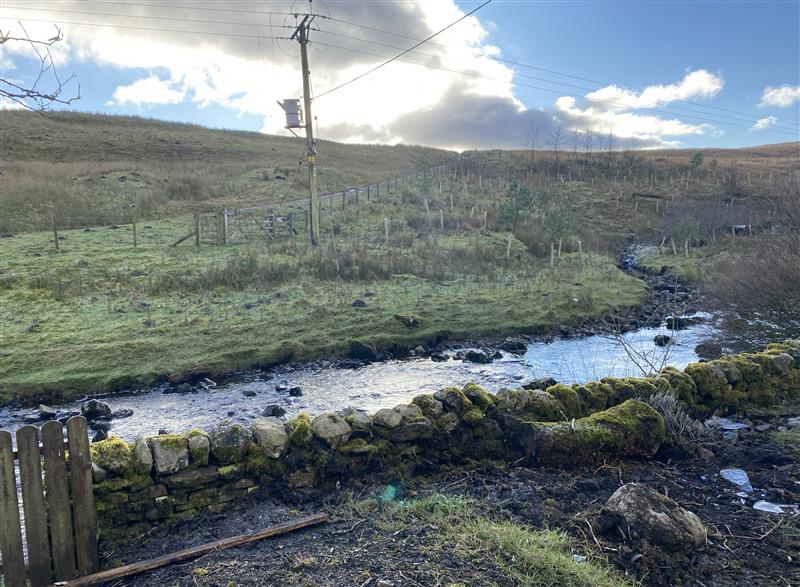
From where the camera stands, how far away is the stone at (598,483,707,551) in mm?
4617

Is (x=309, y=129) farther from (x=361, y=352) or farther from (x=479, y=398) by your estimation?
(x=479, y=398)

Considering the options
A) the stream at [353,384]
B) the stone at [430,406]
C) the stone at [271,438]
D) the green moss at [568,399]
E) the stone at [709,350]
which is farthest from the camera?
the stone at [709,350]

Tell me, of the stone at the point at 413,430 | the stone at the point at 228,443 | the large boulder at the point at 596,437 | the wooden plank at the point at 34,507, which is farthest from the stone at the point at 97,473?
the large boulder at the point at 596,437

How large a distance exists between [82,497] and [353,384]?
28.6 feet

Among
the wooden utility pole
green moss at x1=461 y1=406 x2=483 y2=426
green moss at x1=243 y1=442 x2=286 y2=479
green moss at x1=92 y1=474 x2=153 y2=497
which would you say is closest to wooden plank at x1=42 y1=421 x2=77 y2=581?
green moss at x1=92 y1=474 x2=153 y2=497

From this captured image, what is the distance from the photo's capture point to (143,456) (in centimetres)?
533

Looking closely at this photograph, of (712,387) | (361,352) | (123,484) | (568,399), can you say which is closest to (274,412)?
(361,352)

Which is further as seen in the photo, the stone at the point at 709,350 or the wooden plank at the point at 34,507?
the stone at the point at 709,350

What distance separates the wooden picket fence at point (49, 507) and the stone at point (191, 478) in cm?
71

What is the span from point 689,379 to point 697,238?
33405 mm

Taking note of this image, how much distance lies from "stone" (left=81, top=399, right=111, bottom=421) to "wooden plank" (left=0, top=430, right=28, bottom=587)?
7.01 m

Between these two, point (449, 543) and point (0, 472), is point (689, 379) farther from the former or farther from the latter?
point (0, 472)

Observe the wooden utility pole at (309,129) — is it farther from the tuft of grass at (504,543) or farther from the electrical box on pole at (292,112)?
the tuft of grass at (504,543)

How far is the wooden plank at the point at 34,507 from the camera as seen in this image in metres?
4.43
